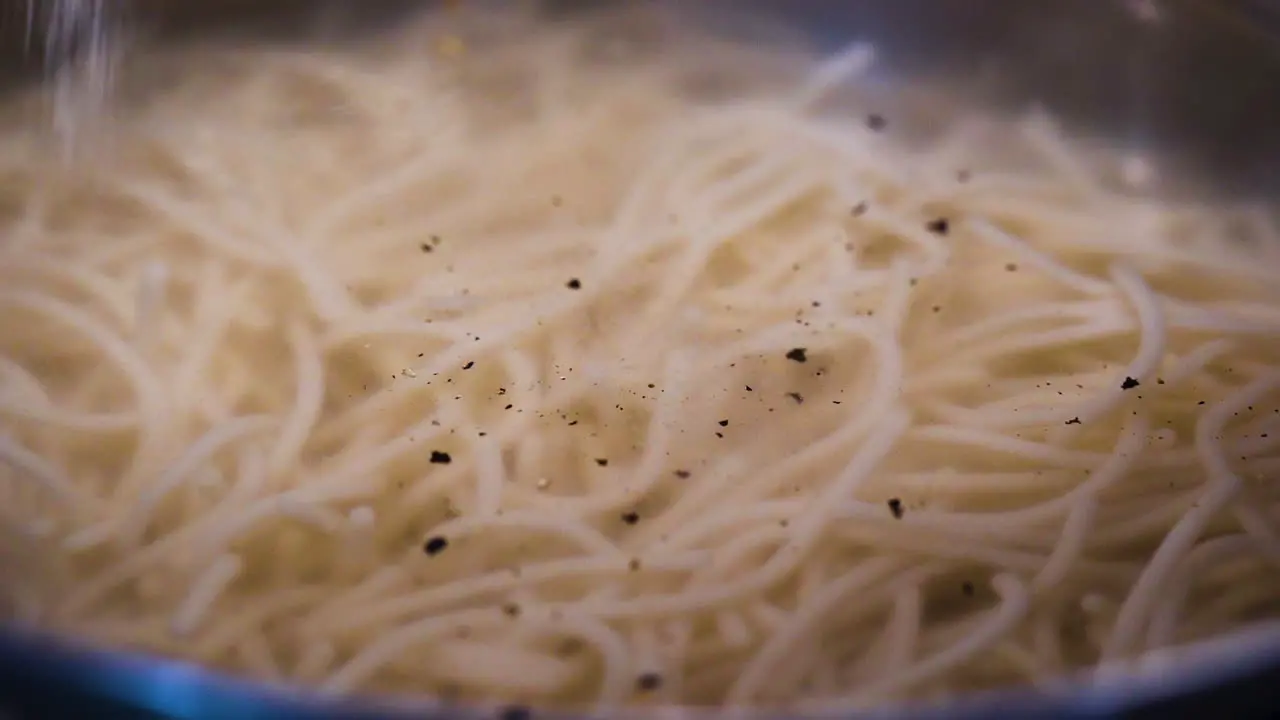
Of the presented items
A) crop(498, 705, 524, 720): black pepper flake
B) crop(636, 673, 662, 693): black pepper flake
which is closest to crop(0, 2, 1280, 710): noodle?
crop(636, 673, 662, 693): black pepper flake

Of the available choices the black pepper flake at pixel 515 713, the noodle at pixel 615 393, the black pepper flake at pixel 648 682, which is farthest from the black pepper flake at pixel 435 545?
the black pepper flake at pixel 515 713

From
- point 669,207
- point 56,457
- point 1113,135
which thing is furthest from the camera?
point 1113,135

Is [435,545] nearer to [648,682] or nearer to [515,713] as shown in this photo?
[648,682]

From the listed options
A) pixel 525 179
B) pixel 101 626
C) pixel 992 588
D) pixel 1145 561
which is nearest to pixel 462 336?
pixel 525 179

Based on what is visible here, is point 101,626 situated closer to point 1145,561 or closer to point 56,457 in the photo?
point 56,457

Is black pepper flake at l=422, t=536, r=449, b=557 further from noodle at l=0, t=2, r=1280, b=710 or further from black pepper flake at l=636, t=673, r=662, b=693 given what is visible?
black pepper flake at l=636, t=673, r=662, b=693
